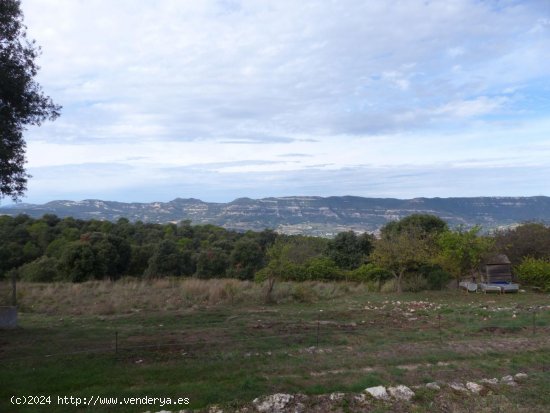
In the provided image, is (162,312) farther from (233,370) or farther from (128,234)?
(128,234)

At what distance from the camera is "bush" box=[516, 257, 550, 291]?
2433cm

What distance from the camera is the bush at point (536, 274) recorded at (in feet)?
79.8

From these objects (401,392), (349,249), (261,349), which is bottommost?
(349,249)

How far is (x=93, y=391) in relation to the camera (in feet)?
25.1

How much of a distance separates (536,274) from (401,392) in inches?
842

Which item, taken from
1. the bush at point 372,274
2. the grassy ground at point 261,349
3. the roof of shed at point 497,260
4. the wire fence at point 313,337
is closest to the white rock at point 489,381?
the grassy ground at point 261,349

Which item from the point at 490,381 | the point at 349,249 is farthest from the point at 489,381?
the point at 349,249

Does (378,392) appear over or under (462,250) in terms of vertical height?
under

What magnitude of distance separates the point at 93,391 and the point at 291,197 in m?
101

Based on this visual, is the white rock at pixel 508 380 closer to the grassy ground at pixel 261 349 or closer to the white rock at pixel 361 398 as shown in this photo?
the grassy ground at pixel 261 349

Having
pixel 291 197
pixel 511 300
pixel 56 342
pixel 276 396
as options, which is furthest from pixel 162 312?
pixel 291 197

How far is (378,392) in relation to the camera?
7.48 meters

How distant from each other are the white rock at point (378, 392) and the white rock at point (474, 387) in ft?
5.41

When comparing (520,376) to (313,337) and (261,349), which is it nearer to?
(313,337)
